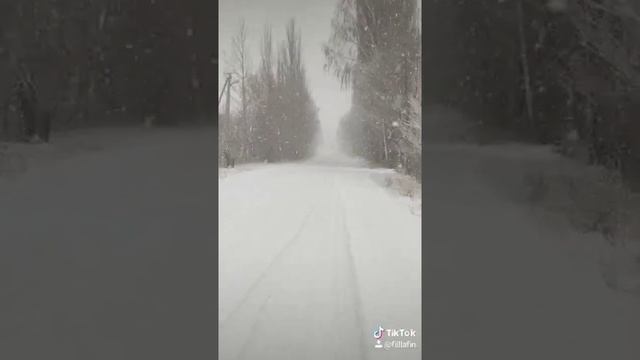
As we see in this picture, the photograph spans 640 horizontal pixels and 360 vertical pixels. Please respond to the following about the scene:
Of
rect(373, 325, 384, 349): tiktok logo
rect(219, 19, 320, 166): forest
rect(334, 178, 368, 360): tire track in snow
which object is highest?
rect(219, 19, 320, 166): forest

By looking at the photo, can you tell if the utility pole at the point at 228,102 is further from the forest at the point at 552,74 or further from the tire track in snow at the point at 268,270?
the forest at the point at 552,74

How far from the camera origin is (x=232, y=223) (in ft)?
5.49

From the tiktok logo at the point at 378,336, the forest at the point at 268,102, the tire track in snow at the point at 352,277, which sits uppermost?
the forest at the point at 268,102

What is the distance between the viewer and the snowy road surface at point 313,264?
166cm

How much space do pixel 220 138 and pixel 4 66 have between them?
2.16 ft

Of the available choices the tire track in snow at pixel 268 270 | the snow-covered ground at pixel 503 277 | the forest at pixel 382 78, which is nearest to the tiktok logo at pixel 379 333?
the snow-covered ground at pixel 503 277

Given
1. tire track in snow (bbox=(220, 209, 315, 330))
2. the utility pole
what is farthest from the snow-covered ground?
the utility pole

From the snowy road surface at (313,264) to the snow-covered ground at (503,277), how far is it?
0.09 metres

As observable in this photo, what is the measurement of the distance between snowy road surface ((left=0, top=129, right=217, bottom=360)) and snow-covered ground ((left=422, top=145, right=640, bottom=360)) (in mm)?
664

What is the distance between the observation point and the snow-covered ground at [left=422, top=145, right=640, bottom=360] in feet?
5.58

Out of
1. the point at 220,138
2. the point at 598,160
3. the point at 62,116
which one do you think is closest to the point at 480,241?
the point at 598,160

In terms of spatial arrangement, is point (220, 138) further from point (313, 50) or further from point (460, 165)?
point (460, 165)

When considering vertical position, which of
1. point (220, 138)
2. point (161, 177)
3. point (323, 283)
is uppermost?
point (220, 138)

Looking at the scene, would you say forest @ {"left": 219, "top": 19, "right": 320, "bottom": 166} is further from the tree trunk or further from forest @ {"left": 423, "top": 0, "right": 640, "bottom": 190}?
the tree trunk
